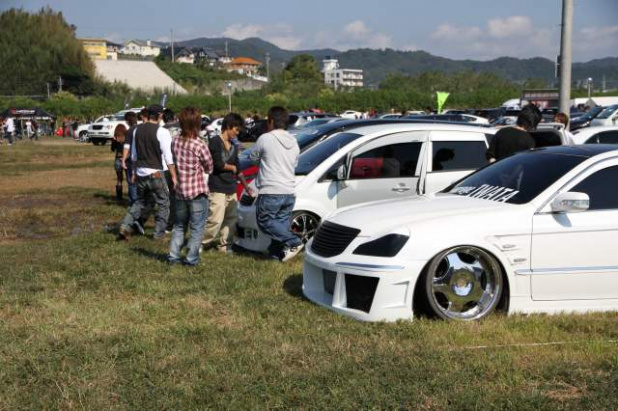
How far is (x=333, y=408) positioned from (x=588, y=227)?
9.42 ft

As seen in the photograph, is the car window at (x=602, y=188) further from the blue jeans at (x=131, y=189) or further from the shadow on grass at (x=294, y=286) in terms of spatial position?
the blue jeans at (x=131, y=189)

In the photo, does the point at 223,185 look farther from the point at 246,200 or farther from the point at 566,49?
the point at 566,49

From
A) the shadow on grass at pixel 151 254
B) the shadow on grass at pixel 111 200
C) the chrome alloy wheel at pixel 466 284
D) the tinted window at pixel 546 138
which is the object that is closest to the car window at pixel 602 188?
the chrome alloy wheel at pixel 466 284

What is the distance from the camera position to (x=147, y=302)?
21.1 ft

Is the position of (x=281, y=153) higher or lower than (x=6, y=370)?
higher

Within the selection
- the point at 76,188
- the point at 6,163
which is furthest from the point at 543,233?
the point at 6,163

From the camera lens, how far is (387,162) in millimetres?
8844

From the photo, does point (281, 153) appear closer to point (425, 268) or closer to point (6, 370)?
point (425, 268)

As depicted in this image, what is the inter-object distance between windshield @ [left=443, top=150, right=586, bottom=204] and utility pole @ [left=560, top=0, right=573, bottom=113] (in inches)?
309

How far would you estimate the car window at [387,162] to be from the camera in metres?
8.77

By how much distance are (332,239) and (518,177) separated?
172cm

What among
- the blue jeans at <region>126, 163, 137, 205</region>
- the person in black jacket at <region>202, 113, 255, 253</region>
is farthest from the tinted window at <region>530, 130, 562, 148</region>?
the blue jeans at <region>126, 163, 137, 205</region>

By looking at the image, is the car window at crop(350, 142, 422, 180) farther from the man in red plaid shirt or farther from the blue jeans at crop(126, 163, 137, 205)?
the blue jeans at crop(126, 163, 137, 205)

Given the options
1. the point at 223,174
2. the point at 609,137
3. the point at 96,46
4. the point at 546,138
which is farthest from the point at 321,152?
the point at 96,46
